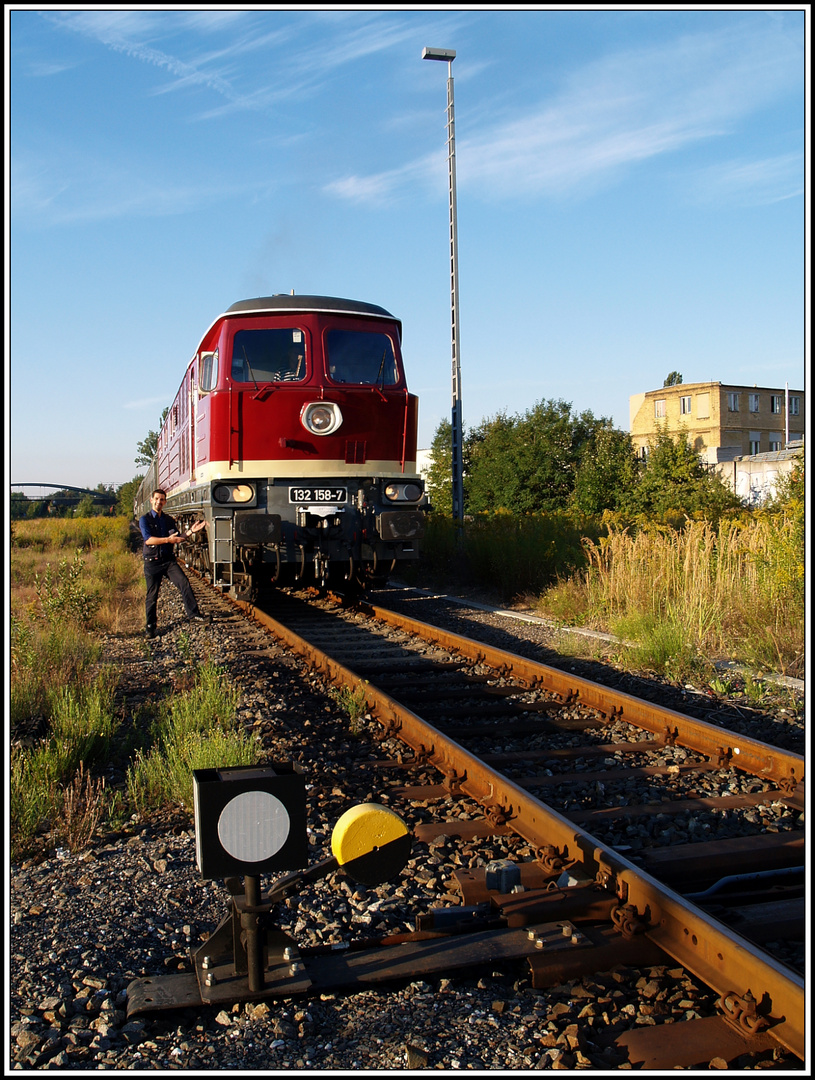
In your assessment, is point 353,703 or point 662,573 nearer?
point 353,703

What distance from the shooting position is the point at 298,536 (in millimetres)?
9609

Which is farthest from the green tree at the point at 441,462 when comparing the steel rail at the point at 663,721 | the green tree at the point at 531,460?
the steel rail at the point at 663,721

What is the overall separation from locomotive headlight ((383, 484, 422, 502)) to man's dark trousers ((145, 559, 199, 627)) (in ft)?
8.89

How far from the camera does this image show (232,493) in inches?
368

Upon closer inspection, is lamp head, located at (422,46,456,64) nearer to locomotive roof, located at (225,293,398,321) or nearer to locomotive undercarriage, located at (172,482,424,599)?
locomotive roof, located at (225,293,398,321)

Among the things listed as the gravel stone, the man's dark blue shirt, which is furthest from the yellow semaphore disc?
the man's dark blue shirt

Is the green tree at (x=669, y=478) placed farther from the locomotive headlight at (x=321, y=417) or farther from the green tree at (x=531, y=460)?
the locomotive headlight at (x=321, y=417)

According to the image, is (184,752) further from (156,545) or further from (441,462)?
(441,462)

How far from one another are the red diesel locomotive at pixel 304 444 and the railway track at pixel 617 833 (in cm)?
311

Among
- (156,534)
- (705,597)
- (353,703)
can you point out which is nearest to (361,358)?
(156,534)

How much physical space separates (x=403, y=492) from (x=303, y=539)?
1436 mm

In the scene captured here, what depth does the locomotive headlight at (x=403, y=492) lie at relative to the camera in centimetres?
1018

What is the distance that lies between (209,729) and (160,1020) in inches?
95.3

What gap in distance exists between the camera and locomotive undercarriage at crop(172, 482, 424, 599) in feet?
30.2
